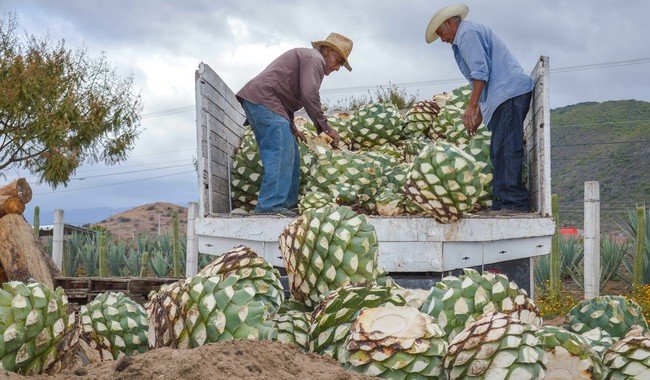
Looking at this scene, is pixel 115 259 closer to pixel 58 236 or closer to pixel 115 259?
pixel 115 259

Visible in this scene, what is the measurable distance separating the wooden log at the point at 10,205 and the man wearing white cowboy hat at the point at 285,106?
327cm

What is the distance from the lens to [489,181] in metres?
6.61

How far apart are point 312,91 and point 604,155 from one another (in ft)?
182

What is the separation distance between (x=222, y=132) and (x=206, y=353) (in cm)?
501

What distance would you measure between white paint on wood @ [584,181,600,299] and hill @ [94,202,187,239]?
2806 cm

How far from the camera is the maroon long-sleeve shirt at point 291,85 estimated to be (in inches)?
276

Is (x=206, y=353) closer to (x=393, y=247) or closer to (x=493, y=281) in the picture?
(x=493, y=281)

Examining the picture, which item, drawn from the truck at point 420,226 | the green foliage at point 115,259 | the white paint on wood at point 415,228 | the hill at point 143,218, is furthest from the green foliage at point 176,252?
the hill at point 143,218

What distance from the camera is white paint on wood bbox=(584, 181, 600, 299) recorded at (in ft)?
32.6

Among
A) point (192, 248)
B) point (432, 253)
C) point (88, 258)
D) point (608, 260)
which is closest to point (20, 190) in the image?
point (192, 248)

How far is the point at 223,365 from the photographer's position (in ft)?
7.25

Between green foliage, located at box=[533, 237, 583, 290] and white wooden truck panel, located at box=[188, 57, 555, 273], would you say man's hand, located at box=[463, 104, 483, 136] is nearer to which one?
white wooden truck panel, located at box=[188, 57, 555, 273]

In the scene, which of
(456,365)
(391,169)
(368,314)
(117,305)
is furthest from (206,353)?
(391,169)

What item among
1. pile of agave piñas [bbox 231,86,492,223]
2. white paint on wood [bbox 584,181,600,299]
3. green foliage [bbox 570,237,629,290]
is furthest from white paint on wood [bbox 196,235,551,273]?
green foliage [bbox 570,237,629,290]
